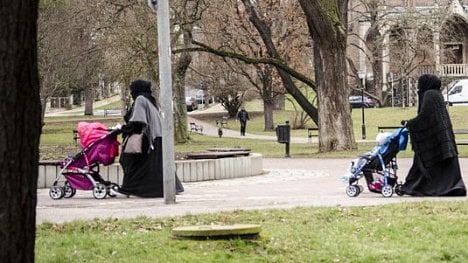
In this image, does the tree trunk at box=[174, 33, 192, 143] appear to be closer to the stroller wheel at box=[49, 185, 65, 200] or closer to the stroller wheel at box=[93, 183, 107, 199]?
the stroller wheel at box=[49, 185, 65, 200]

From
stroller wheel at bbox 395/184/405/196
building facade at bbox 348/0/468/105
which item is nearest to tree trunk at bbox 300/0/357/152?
stroller wheel at bbox 395/184/405/196

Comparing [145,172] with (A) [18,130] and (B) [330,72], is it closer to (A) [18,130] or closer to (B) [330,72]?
(A) [18,130]

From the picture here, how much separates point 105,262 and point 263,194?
8113 millimetres

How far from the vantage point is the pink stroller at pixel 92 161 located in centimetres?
1544

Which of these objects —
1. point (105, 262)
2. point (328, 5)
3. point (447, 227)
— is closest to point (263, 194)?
point (447, 227)

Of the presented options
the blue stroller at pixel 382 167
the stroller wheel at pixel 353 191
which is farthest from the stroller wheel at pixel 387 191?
the stroller wheel at pixel 353 191

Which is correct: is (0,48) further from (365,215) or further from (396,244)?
(365,215)

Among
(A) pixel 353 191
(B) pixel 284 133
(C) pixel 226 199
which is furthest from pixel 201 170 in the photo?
(B) pixel 284 133

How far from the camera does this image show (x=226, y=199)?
14.8 meters

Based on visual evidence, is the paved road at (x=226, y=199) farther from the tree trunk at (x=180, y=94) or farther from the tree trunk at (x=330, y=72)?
the tree trunk at (x=180, y=94)

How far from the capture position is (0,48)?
5.11 m

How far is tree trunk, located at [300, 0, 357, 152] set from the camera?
93.6 ft

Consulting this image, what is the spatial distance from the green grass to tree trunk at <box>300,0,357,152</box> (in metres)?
17.4

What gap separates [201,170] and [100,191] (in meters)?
3.93
